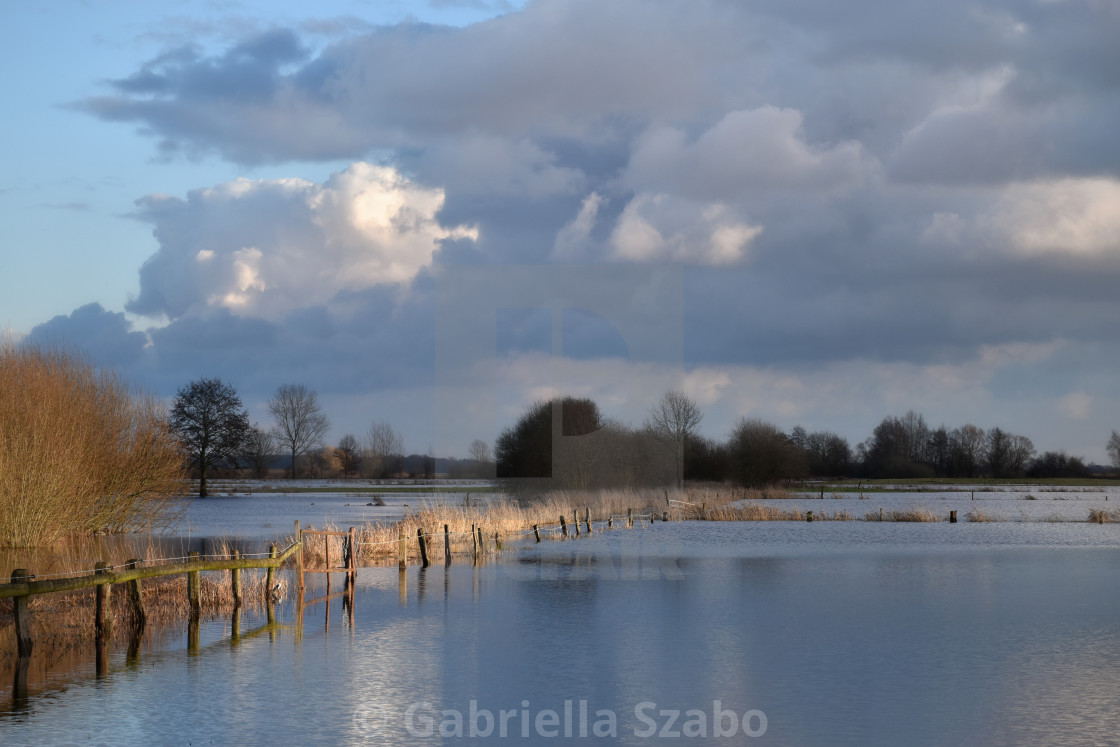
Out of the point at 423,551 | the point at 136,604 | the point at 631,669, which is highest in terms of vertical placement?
the point at 136,604

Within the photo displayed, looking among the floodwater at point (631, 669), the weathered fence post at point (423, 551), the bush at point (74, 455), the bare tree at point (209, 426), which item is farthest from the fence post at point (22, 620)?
the bare tree at point (209, 426)

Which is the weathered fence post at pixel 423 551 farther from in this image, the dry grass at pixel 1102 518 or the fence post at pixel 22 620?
the dry grass at pixel 1102 518

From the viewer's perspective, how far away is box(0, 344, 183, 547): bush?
72.0 ft

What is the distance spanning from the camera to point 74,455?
2461 centimetres

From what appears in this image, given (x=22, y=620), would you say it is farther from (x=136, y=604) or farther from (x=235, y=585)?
(x=235, y=585)

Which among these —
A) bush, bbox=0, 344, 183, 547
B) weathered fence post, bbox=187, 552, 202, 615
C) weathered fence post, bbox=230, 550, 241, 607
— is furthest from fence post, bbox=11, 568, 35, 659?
bush, bbox=0, 344, 183, 547

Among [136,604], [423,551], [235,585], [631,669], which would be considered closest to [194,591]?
[235,585]

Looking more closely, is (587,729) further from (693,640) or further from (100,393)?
(100,393)

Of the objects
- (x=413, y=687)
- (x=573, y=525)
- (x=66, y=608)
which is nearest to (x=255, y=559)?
(x=66, y=608)

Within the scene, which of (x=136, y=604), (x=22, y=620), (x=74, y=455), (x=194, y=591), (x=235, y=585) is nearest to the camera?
(x=22, y=620)

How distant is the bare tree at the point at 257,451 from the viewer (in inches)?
2911

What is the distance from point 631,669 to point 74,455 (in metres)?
17.3

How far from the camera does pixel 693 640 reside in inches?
605

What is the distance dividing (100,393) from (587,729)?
2380cm
